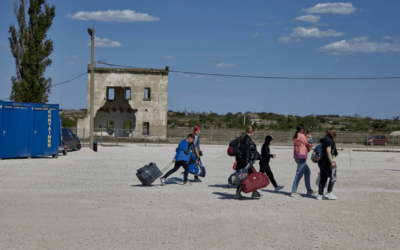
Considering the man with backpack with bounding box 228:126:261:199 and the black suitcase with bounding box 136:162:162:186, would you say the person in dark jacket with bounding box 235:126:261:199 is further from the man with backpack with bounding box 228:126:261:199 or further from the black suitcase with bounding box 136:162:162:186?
the black suitcase with bounding box 136:162:162:186

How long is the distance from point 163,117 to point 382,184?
4018 centimetres

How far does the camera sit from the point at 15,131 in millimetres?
25266

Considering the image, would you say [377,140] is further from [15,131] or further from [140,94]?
[15,131]

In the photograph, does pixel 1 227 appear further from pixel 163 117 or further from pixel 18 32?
pixel 163 117

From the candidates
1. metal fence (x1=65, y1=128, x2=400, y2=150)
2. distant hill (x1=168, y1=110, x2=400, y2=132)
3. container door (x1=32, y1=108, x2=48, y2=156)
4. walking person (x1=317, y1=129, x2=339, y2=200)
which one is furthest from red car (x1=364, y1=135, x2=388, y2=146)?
walking person (x1=317, y1=129, x2=339, y2=200)

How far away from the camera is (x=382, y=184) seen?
17.5 m

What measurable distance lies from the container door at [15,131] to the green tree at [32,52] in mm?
11630

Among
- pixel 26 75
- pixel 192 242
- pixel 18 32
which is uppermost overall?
pixel 18 32

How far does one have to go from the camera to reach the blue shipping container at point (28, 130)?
24875 millimetres

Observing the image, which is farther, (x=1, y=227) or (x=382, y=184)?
(x=382, y=184)

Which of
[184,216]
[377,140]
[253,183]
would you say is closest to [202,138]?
[377,140]

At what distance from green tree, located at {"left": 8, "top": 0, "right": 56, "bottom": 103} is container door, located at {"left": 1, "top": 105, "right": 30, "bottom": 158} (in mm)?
11630

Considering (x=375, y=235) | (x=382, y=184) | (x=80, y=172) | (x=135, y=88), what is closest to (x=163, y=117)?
(x=135, y=88)

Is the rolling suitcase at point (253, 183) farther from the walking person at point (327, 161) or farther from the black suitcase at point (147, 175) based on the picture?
the black suitcase at point (147, 175)
